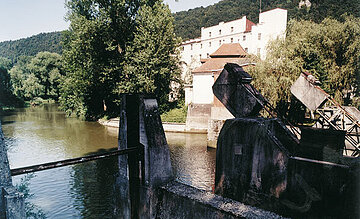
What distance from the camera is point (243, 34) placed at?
1720 inches

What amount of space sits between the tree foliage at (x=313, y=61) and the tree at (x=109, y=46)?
11.0 metres

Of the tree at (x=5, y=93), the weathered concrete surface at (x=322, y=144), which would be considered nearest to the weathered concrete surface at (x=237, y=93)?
the weathered concrete surface at (x=322, y=144)

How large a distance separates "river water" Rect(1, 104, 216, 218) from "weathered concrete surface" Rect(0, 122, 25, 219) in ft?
4.81

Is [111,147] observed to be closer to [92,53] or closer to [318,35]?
[92,53]

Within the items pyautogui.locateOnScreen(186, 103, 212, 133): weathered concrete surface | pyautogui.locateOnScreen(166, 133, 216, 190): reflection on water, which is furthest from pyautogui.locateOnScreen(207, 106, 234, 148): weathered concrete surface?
pyautogui.locateOnScreen(186, 103, 212, 133): weathered concrete surface

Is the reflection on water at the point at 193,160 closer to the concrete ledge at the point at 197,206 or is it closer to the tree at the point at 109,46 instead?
the tree at the point at 109,46

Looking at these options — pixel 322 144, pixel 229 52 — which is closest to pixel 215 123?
pixel 322 144

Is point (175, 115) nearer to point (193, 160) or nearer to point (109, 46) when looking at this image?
point (109, 46)

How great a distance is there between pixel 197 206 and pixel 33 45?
90.9 meters

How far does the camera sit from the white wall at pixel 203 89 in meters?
25.0

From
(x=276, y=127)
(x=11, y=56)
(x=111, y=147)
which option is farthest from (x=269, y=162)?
(x=11, y=56)

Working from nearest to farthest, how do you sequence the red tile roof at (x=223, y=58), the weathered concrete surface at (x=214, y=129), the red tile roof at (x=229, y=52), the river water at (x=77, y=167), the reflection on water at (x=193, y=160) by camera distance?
the river water at (x=77, y=167)
the reflection on water at (x=193, y=160)
the weathered concrete surface at (x=214, y=129)
the red tile roof at (x=223, y=58)
the red tile roof at (x=229, y=52)

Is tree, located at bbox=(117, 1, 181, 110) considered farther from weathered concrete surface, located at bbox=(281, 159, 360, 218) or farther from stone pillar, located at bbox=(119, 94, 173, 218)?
stone pillar, located at bbox=(119, 94, 173, 218)

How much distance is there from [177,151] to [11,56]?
58.3 metres
